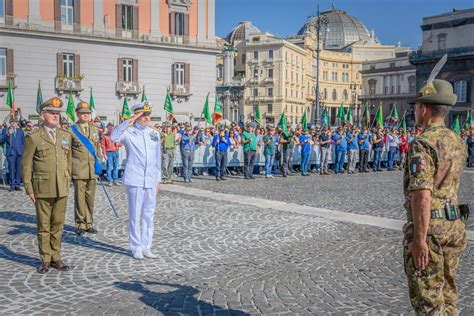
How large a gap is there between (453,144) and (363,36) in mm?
148093

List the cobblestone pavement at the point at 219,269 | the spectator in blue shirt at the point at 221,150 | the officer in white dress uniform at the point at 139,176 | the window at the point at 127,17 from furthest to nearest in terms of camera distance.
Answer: the window at the point at 127,17 < the spectator in blue shirt at the point at 221,150 < the officer in white dress uniform at the point at 139,176 < the cobblestone pavement at the point at 219,269

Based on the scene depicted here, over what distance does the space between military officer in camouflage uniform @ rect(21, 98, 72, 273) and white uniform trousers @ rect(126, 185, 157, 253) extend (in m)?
0.92

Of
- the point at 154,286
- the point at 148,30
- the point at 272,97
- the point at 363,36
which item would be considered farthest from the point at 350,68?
the point at 154,286

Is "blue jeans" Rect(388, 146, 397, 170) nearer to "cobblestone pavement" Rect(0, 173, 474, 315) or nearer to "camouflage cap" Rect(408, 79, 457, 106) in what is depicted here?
"cobblestone pavement" Rect(0, 173, 474, 315)

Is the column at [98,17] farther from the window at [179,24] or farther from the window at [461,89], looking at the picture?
the window at [461,89]

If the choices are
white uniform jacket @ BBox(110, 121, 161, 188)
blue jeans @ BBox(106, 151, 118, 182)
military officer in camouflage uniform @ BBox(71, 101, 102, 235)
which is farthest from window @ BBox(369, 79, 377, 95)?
white uniform jacket @ BBox(110, 121, 161, 188)

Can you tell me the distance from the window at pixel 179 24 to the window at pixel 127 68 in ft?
13.7

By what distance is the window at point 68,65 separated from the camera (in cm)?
3503

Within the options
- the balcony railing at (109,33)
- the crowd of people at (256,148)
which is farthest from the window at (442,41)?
the crowd of people at (256,148)

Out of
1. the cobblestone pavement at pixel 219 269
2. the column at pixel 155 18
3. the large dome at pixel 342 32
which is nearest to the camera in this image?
the cobblestone pavement at pixel 219 269

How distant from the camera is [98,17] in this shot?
36.0m

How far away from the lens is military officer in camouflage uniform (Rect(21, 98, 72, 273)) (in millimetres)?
6777

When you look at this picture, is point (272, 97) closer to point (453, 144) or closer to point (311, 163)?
point (311, 163)

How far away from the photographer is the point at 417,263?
3779 mm
